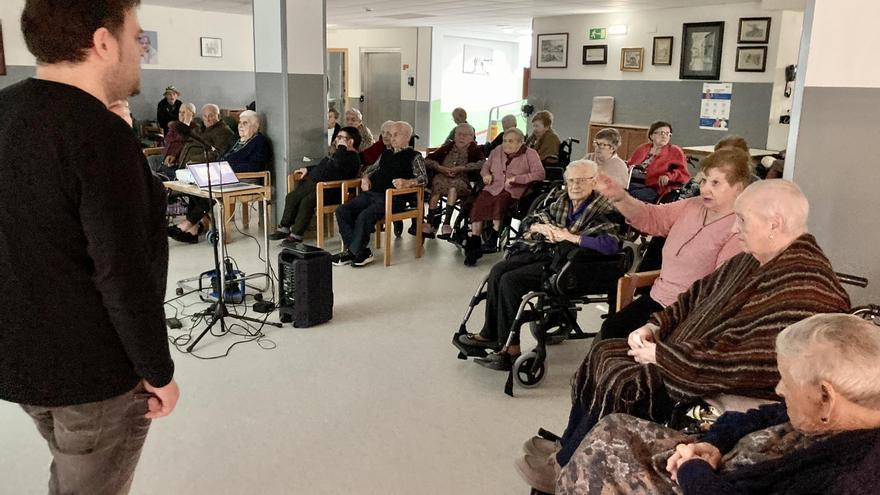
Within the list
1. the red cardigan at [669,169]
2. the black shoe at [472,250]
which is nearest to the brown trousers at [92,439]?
the black shoe at [472,250]

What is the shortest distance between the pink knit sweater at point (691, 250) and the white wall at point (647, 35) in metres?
6.18

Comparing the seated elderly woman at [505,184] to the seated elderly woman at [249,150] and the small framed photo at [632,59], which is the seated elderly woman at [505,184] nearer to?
the seated elderly woman at [249,150]

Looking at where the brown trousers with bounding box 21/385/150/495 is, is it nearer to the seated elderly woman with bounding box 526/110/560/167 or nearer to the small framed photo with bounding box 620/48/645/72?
the seated elderly woman with bounding box 526/110/560/167

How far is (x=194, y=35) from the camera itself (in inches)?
399

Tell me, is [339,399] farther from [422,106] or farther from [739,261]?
[422,106]

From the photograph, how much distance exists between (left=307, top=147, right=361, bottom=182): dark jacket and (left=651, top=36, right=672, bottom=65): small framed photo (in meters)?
5.23

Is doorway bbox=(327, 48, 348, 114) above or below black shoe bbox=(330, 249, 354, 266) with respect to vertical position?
above

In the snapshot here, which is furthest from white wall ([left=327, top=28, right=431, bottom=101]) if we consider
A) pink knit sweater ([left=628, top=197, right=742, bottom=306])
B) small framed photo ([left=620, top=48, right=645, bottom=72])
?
pink knit sweater ([left=628, top=197, right=742, bottom=306])

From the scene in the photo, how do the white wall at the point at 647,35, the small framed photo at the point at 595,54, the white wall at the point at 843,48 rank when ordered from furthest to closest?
the small framed photo at the point at 595,54 → the white wall at the point at 647,35 → the white wall at the point at 843,48

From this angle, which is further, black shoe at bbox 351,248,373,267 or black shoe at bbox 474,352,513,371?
black shoe at bbox 351,248,373,267

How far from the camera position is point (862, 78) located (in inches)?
93.2

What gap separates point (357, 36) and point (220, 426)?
1222 centimetres

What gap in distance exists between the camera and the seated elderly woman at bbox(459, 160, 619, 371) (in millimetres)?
3297

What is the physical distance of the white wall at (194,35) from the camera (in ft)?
31.9
